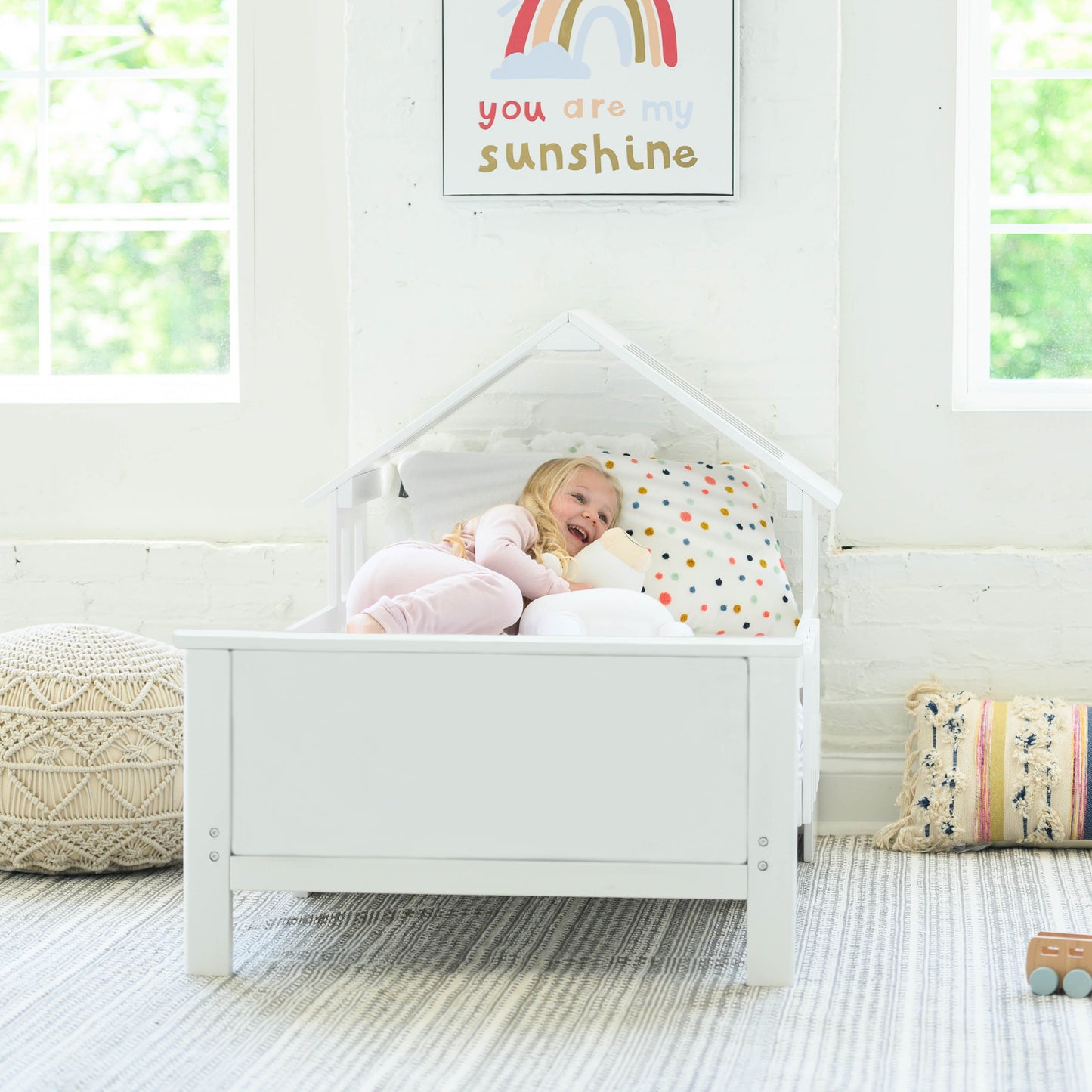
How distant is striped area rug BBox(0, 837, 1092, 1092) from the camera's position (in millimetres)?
1503

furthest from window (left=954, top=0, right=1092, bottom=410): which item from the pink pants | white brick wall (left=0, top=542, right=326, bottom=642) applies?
white brick wall (left=0, top=542, right=326, bottom=642)

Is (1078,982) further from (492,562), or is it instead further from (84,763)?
(84,763)

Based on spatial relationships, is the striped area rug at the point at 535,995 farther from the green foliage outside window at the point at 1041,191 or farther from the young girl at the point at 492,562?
the green foliage outside window at the point at 1041,191

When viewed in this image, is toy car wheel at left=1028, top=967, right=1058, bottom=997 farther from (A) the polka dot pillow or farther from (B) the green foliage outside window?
(B) the green foliage outside window

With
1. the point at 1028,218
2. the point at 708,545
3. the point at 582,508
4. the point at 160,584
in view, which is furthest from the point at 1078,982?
the point at 160,584

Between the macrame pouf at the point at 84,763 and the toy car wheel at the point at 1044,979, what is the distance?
56.5 inches

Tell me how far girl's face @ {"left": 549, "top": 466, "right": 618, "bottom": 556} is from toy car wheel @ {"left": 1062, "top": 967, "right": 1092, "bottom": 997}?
108 cm

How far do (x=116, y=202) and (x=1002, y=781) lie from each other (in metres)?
2.30

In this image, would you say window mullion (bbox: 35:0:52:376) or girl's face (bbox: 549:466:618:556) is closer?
girl's face (bbox: 549:466:618:556)

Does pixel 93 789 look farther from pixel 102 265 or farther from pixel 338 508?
pixel 102 265

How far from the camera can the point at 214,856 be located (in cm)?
178

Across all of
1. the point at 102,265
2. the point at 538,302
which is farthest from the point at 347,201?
the point at 102,265

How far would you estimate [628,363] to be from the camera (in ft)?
7.89

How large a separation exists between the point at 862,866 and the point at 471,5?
1854 mm
